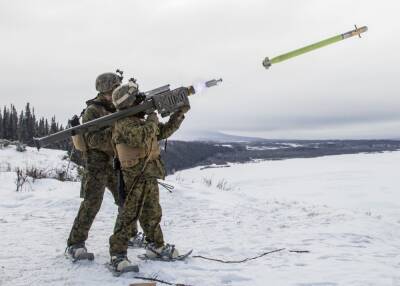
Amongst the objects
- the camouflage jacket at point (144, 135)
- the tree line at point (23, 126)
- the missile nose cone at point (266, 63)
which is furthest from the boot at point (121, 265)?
the tree line at point (23, 126)

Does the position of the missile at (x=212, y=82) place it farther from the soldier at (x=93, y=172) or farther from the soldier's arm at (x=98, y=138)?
the soldier's arm at (x=98, y=138)

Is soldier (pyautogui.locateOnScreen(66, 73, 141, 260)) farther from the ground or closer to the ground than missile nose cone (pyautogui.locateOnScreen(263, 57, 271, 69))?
closer to the ground

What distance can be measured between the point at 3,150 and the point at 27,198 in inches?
602

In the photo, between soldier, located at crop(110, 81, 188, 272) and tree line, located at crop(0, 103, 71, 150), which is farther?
tree line, located at crop(0, 103, 71, 150)

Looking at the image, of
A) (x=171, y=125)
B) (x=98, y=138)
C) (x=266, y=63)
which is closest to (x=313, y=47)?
(x=266, y=63)

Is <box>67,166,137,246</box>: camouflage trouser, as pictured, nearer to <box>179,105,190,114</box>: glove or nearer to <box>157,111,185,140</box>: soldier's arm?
<box>157,111,185,140</box>: soldier's arm

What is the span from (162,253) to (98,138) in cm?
159

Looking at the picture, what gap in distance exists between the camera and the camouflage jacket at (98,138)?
5.86m

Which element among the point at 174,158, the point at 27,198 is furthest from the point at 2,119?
the point at 27,198

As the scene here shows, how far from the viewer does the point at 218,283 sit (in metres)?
5.12

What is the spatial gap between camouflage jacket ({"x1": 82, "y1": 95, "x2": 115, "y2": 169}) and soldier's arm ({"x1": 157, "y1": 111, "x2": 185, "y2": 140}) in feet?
2.19

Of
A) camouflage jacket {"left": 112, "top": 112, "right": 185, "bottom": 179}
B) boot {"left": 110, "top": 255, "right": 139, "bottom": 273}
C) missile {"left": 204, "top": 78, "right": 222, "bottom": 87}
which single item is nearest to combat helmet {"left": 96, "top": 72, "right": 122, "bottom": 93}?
camouflage jacket {"left": 112, "top": 112, "right": 185, "bottom": 179}

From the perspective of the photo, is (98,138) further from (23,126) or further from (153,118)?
(23,126)

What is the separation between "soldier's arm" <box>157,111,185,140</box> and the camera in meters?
5.71
